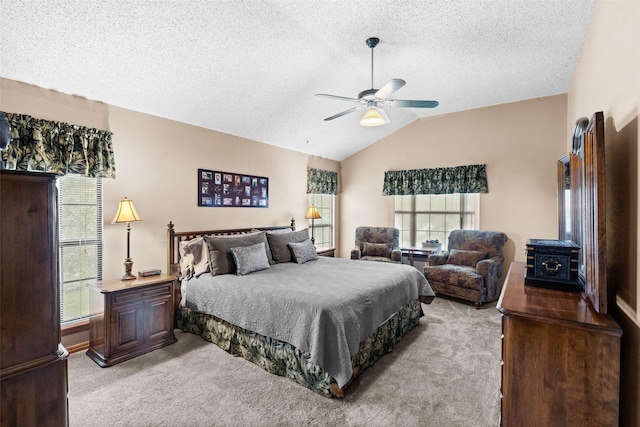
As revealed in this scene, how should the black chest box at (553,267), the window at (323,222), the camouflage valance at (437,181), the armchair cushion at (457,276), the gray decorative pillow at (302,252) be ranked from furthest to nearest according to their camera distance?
the window at (323,222)
the camouflage valance at (437,181)
the armchair cushion at (457,276)
the gray decorative pillow at (302,252)
the black chest box at (553,267)

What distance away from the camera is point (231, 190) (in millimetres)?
4594

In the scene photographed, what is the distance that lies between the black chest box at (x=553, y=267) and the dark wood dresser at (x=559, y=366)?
296 millimetres

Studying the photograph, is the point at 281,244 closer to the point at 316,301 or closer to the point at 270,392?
the point at 316,301

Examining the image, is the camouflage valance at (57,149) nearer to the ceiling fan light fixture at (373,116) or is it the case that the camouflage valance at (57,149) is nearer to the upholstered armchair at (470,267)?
the ceiling fan light fixture at (373,116)

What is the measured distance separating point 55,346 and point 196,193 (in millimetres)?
3100

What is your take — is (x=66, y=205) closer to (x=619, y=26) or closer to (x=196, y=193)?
(x=196, y=193)

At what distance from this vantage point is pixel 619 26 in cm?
168

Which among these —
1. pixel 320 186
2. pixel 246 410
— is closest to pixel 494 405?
pixel 246 410

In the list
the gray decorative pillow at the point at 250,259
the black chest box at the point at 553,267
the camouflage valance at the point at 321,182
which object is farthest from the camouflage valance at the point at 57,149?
the black chest box at the point at 553,267

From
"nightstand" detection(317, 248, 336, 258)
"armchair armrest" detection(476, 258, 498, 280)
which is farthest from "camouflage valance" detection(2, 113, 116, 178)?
"armchair armrest" detection(476, 258, 498, 280)

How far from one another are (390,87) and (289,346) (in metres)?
2.34

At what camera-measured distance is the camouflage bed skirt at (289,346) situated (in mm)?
2408

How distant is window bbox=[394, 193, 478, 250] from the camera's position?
5473 mm

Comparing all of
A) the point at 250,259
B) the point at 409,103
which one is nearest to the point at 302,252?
the point at 250,259
